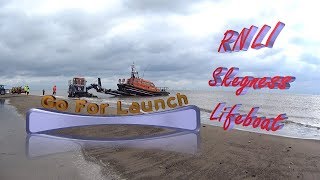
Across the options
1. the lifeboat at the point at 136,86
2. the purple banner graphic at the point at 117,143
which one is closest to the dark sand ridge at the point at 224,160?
the purple banner graphic at the point at 117,143

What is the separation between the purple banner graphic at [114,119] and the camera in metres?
15.0

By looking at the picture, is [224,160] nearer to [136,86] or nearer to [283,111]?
[283,111]

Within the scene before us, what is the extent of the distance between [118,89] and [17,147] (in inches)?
2283

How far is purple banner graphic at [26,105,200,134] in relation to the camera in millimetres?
15008

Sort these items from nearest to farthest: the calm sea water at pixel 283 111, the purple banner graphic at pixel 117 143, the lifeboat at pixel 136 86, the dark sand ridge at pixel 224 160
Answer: the dark sand ridge at pixel 224 160
the purple banner graphic at pixel 117 143
the calm sea water at pixel 283 111
the lifeboat at pixel 136 86

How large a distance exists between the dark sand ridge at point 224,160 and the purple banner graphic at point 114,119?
4.47ft

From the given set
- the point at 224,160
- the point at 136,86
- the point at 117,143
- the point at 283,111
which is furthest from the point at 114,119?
the point at 136,86

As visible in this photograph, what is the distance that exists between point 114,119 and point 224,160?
7264mm

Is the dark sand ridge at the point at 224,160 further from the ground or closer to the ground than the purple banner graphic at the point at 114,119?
closer to the ground

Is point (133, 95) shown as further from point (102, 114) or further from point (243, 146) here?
point (243, 146)

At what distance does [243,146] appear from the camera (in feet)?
40.9

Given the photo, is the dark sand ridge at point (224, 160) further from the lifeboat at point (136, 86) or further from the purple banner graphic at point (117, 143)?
the lifeboat at point (136, 86)

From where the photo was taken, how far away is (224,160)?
10258 mm

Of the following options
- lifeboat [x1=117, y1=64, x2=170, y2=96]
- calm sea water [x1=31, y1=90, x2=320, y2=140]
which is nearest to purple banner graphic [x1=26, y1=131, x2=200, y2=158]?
calm sea water [x1=31, y1=90, x2=320, y2=140]
